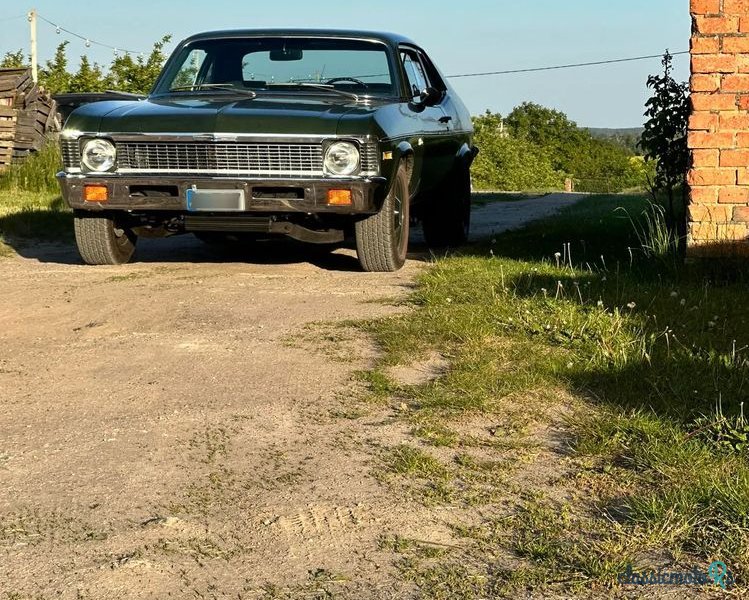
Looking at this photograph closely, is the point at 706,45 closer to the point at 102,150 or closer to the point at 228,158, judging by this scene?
the point at 228,158

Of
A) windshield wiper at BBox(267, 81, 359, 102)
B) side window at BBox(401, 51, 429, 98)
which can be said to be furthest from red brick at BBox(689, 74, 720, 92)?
side window at BBox(401, 51, 429, 98)

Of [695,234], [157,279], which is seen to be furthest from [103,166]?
[695,234]

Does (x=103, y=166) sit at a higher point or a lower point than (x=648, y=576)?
higher

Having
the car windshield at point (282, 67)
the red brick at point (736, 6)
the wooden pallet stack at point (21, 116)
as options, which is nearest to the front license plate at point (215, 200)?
the car windshield at point (282, 67)

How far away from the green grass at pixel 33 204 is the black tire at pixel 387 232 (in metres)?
3.31

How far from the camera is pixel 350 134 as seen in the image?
288 inches

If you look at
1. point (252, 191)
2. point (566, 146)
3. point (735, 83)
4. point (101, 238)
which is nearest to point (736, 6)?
point (735, 83)

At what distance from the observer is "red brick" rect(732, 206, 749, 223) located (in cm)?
681

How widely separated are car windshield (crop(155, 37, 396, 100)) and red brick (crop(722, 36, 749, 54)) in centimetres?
255

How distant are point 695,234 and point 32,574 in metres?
5.05

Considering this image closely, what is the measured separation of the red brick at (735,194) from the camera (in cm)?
679

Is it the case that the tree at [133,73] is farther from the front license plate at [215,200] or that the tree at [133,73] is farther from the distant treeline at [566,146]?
the distant treeline at [566,146]

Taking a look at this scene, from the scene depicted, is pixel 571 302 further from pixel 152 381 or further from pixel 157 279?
pixel 157 279

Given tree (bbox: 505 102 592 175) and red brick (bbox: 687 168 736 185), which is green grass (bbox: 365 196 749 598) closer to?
red brick (bbox: 687 168 736 185)
